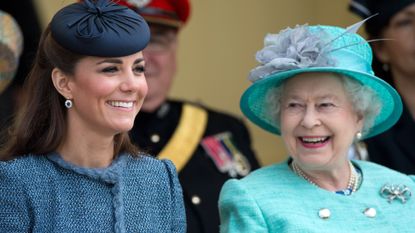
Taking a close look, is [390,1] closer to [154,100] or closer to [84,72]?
[154,100]

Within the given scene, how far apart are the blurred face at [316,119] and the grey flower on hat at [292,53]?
0.06 metres

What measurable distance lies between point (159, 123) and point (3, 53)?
991mm

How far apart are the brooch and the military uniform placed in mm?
929

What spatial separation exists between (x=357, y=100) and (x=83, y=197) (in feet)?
3.11

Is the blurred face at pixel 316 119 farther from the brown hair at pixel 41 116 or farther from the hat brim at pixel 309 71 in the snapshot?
the brown hair at pixel 41 116

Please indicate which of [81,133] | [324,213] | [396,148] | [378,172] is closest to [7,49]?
[81,133]

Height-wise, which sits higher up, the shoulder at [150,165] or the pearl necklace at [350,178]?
the shoulder at [150,165]

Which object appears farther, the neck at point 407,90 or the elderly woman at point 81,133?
the neck at point 407,90

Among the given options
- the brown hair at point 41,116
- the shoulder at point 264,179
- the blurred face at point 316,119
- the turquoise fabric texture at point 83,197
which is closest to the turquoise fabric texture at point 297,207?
the shoulder at point 264,179

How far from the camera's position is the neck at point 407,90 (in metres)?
4.21

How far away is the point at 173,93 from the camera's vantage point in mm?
5449

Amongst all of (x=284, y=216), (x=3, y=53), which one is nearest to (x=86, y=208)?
(x=284, y=216)

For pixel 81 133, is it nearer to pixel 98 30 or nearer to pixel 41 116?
pixel 41 116

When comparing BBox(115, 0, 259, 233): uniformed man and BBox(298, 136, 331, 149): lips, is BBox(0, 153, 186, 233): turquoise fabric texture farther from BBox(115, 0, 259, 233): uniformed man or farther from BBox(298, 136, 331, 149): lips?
BBox(115, 0, 259, 233): uniformed man
